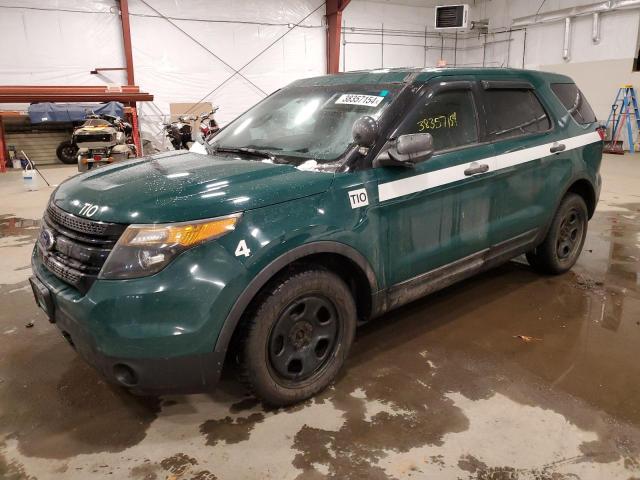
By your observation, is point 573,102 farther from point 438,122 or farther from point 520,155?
point 438,122

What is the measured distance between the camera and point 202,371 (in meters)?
2.04

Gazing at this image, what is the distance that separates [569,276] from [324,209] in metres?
2.75

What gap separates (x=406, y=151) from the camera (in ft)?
7.88

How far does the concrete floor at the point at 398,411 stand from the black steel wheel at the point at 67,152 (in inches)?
393

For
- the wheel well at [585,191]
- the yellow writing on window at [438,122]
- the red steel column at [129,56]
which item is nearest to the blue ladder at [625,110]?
the wheel well at [585,191]

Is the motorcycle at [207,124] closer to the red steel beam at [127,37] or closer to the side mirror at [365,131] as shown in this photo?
the red steel beam at [127,37]

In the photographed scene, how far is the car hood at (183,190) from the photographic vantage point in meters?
2.02

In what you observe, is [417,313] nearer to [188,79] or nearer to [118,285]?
[118,285]

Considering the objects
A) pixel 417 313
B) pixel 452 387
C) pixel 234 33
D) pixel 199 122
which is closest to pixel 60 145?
pixel 199 122

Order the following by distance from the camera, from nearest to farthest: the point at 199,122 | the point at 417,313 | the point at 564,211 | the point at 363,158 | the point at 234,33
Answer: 1. the point at 363,158
2. the point at 417,313
3. the point at 564,211
4. the point at 199,122
5. the point at 234,33

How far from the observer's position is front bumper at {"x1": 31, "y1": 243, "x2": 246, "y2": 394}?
75.4 inches

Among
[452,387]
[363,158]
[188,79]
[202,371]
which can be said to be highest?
[188,79]

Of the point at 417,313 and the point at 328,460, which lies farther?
the point at 417,313

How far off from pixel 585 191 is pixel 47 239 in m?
3.85
